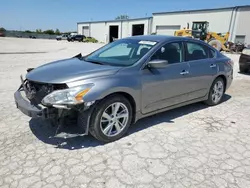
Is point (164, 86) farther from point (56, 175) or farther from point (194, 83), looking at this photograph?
point (56, 175)

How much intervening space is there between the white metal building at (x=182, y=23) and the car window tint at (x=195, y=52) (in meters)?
28.9

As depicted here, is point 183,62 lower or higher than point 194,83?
higher

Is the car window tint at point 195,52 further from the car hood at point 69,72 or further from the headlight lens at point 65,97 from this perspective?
the headlight lens at point 65,97

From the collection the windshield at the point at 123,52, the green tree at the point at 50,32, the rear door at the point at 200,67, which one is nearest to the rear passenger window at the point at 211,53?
the rear door at the point at 200,67

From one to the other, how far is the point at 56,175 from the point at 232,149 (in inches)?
100

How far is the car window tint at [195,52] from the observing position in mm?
4135

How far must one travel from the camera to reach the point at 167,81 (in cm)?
365

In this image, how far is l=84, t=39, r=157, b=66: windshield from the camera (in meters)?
3.49

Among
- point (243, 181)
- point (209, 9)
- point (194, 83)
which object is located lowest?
point (243, 181)

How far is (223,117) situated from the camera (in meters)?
4.41

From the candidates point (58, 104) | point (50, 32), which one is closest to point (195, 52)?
point (58, 104)

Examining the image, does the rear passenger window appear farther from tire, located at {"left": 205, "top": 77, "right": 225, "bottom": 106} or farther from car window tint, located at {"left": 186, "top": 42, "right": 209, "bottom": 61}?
tire, located at {"left": 205, "top": 77, "right": 225, "bottom": 106}

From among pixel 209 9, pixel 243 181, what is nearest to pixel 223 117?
pixel 243 181

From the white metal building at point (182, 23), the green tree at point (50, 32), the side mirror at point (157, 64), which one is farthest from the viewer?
the green tree at point (50, 32)
